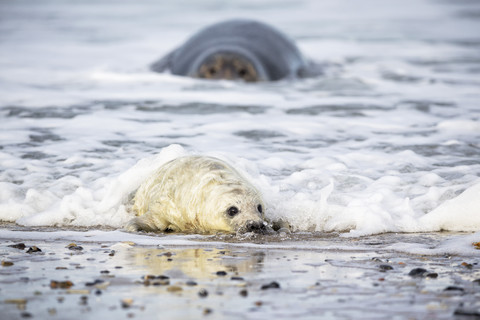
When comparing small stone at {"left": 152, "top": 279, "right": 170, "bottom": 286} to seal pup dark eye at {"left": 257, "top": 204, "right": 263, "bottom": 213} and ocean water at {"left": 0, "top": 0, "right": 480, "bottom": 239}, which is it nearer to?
seal pup dark eye at {"left": 257, "top": 204, "right": 263, "bottom": 213}

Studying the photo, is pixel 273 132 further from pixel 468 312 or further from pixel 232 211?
pixel 468 312

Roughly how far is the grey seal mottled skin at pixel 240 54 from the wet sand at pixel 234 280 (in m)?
8.23

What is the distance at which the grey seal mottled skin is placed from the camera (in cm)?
1334

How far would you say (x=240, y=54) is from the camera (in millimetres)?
13164

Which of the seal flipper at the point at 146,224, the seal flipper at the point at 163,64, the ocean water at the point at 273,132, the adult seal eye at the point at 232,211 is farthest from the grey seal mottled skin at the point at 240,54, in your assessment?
the adult seal eye at the point at 232,211

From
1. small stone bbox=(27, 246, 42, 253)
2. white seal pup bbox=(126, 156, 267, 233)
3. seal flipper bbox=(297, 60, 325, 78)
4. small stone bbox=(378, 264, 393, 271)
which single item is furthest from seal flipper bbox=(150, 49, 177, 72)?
small stone bbox=(378, 264, 393, 271)

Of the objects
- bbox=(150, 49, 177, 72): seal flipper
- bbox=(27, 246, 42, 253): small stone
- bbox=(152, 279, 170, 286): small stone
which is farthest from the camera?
bbox=(150, 49, 177, 72): seal flipper

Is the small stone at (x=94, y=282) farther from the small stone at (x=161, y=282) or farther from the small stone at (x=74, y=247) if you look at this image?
the small stone at (x=74, y=247)

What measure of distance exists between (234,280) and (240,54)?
9464mm

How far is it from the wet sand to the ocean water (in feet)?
3.03

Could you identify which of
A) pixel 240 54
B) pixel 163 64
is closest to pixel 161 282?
pixel 240 54

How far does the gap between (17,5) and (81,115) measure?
85.7 ft

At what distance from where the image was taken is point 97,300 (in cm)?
356

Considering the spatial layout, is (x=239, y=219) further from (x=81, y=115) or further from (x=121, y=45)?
(x=121, y=45)
